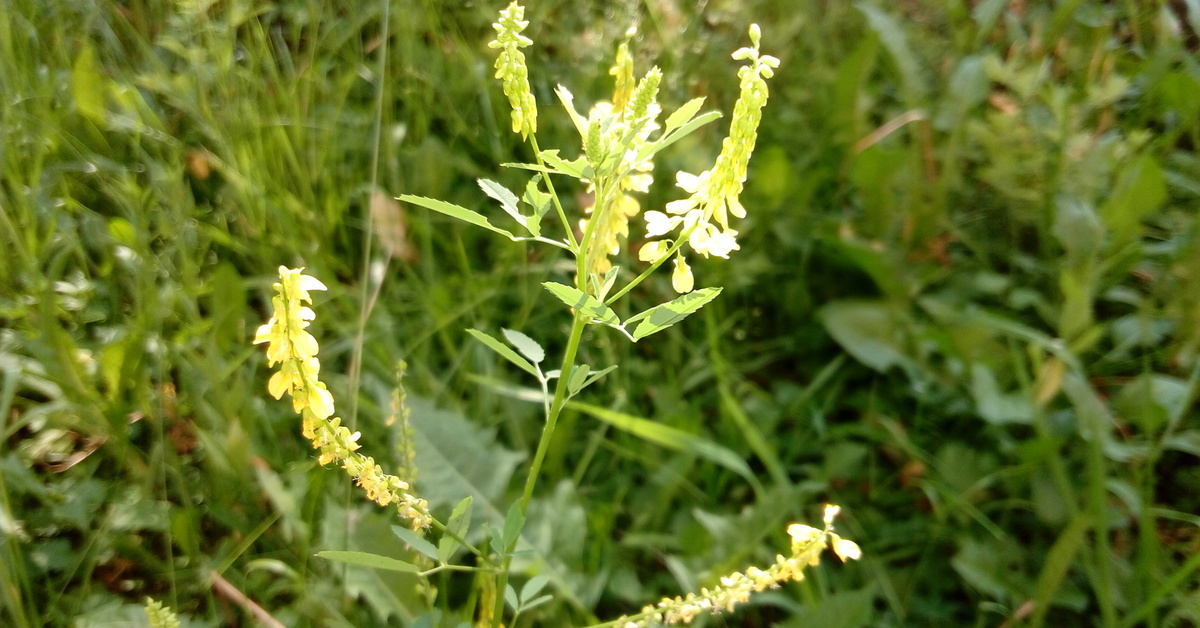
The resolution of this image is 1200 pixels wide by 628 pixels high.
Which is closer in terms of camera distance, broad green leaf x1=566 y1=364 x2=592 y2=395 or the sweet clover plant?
the sweet clover plant

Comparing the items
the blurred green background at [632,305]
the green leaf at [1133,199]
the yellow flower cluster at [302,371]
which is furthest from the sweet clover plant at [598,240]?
the green leaf at [1133,199]

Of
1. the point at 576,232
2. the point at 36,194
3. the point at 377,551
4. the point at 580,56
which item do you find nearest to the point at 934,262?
the point at 576,232

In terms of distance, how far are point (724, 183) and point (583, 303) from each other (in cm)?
16

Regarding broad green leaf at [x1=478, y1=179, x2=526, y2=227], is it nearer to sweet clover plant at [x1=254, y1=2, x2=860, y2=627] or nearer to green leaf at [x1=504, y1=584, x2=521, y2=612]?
sweet clover plant at [x1=254, y1=2, x2=860, y2=627]

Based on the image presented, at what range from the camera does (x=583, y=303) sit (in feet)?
2.28

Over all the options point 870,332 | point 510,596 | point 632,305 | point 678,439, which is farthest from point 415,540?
point 870,332

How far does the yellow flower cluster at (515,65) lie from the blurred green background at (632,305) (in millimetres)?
469

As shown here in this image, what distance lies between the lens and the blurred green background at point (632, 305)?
131cm

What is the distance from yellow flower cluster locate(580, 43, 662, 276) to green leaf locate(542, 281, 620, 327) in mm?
81

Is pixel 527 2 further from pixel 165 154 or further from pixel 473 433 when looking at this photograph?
pixel 473 433

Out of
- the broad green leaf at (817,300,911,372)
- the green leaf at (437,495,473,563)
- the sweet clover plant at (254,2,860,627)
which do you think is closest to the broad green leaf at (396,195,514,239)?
the sweet clover plant at (254,2,860,627)

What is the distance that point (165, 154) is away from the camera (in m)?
1.70

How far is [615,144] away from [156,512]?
105 centimetres

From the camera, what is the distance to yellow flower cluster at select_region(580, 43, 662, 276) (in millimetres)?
672
